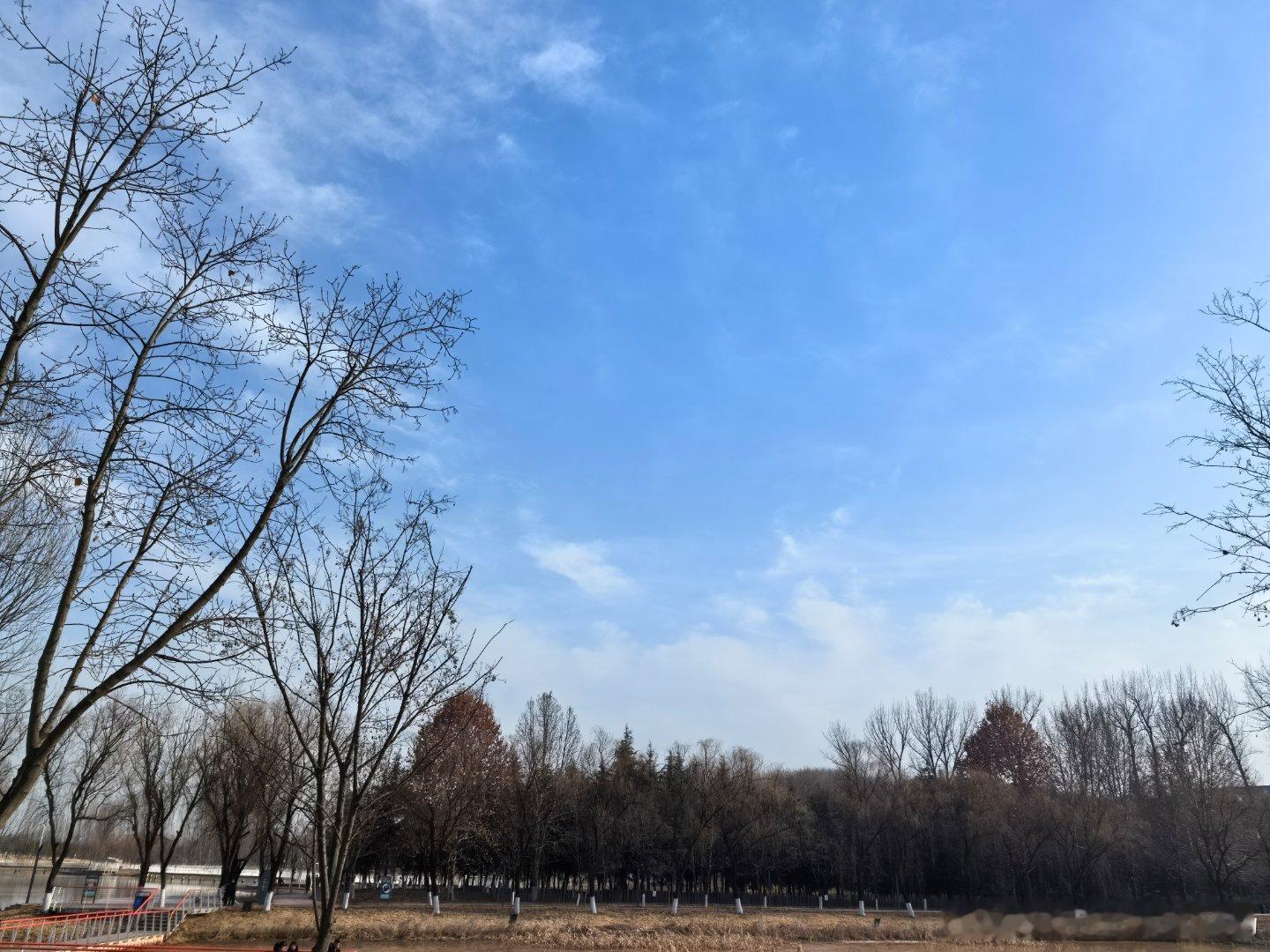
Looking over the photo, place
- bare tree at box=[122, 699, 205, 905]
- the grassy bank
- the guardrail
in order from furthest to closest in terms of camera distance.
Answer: bare tree at box=[122, 699, 205, 905]
the grassy bank
the guardrail

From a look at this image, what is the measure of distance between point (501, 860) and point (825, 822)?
72.1 ft

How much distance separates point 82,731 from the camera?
37.5 m

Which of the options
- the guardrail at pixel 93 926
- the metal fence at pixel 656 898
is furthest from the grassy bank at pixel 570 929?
the metal fence at pixel 656 898

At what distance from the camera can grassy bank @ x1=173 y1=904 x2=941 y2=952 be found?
28.5 m

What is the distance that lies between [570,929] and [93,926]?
15.6 meters

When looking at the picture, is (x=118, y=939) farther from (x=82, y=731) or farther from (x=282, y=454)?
(x=282, y=454)

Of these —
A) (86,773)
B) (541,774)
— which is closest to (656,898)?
(541,774)

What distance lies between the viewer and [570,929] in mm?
31094

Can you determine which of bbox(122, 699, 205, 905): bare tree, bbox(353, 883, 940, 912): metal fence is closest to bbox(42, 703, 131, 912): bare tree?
bbox(122, 699, 205, 905): bare tree

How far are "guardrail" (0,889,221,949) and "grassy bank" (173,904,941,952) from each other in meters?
0.77

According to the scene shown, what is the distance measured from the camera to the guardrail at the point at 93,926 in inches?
744

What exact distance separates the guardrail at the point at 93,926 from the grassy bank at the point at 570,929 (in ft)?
2.52

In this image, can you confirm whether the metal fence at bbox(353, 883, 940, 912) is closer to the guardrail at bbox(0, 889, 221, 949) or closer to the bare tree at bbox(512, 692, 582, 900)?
the bare tree at bbox(512, 692, 582, 900)

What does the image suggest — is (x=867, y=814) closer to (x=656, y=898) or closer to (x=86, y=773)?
(x=656, y=898)
